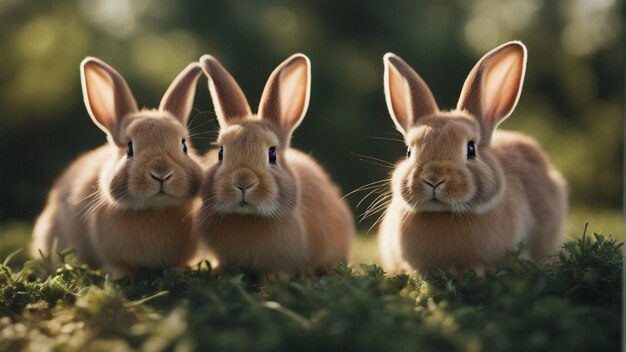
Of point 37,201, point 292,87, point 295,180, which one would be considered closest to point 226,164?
point 295,180

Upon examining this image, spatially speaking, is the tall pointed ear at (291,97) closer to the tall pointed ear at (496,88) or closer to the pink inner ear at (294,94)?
the pink inner ear at (294,94)

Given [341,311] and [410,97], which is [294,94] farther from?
[341,311]

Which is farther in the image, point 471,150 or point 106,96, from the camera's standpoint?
point 106,96

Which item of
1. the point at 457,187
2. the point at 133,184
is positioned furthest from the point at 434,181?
the point at 133,184

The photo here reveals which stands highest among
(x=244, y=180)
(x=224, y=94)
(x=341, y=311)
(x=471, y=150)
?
(x=224, y=94)

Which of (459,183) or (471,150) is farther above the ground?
(471,150)

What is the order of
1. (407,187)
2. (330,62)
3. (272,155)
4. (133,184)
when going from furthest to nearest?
(330,62) → (272,155) → (133,184) → (407,187)


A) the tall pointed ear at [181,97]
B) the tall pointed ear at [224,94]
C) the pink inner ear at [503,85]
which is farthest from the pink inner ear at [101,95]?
the pink inner ear at [503,85]

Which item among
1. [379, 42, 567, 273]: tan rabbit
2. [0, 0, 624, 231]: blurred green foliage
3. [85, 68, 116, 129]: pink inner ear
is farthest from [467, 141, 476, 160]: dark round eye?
[0, 0, 624, 231]: blurred green foliage
